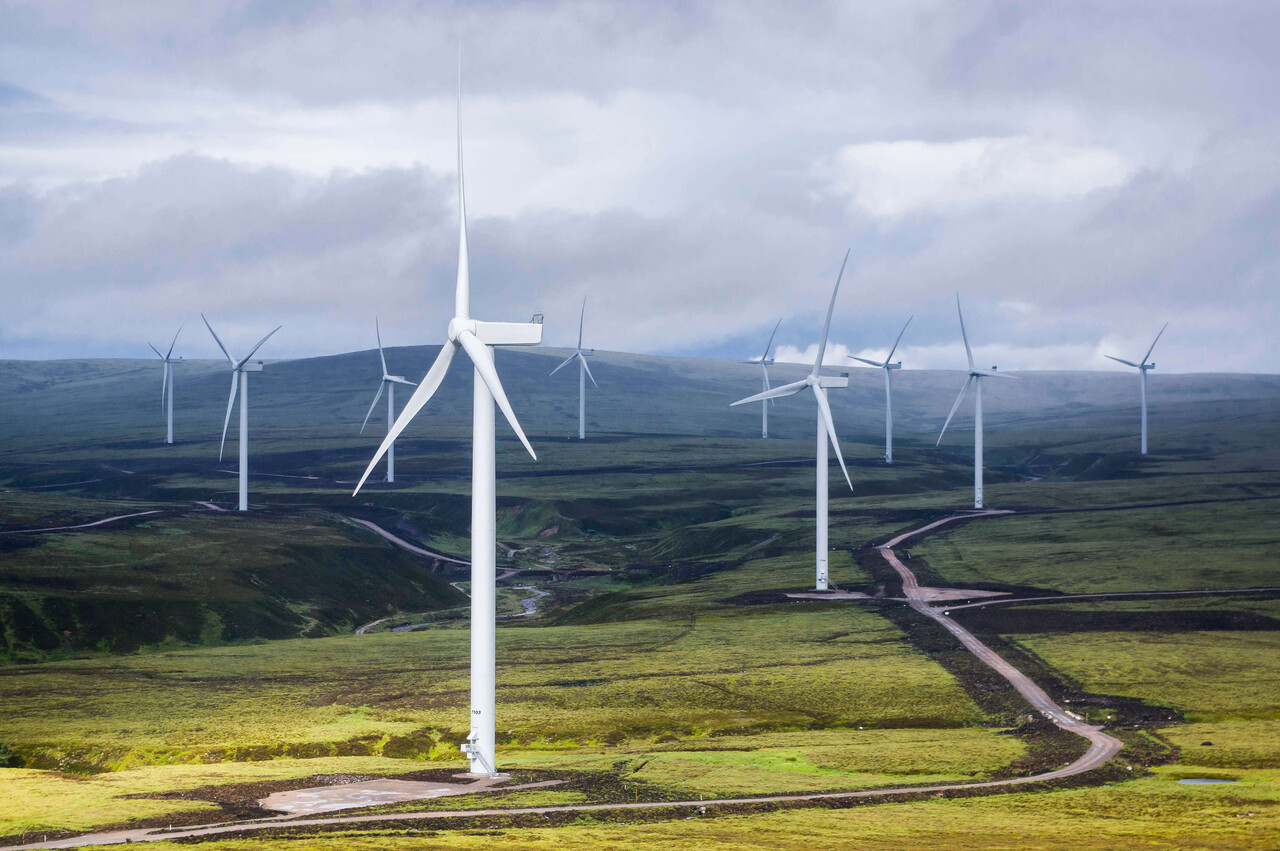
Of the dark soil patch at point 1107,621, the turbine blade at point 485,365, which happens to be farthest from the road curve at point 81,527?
the dark soil patch at point 1107,621

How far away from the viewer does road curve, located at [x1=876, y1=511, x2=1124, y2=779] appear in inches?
2562

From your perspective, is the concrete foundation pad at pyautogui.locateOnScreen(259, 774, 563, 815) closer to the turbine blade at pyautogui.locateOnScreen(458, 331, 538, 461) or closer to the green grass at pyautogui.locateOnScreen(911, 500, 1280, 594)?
the turbine blade at pyautogui.locateOnScreen(458, 331, 538, 461)

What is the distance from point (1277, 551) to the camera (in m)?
146

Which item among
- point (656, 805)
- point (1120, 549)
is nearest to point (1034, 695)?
point (656, 805)

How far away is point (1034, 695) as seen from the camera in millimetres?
83375

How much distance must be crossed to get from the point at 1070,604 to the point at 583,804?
8167 centimetres

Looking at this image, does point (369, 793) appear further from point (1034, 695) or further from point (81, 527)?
point (81, 527)

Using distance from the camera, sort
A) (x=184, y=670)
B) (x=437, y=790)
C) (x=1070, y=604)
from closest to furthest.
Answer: (x=437, y=790) → (x=184, y=670) → (x=1070, y=604)

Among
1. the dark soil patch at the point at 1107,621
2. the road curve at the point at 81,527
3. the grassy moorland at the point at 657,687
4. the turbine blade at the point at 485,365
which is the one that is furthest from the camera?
the road curve at the point at 81,527

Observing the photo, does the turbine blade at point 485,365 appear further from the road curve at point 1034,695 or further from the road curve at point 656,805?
the road curve at point 1034,695

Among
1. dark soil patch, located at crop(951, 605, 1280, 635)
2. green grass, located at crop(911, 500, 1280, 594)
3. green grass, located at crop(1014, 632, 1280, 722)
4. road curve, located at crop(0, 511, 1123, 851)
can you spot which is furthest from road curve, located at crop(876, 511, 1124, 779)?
green grass, located at crop(911, 500, 1280, 594)

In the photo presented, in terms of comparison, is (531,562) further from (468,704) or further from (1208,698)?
(1208,698)

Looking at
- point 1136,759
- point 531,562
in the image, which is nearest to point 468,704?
point 1136,759

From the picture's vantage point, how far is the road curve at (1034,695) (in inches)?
2562
